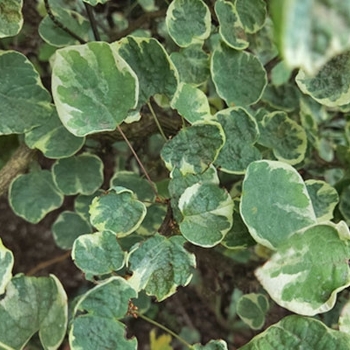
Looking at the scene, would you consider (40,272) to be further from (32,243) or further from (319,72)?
(319,72)

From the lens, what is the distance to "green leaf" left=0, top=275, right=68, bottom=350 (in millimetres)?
688

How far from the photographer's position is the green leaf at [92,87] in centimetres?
65

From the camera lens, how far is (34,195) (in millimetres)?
929

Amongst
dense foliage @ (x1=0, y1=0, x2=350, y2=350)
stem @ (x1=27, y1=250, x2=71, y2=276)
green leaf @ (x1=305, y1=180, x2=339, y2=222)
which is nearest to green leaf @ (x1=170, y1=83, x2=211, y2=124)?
dense foliage @ (x1=0, y1=0, x2=350, y2=350)

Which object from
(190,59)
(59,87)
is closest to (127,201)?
(59,87)

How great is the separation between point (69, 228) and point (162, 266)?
433mm

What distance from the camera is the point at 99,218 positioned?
2.08ft

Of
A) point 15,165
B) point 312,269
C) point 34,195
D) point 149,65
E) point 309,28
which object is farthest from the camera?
point 34,195

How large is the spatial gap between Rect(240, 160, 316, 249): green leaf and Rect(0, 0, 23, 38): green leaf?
12.9 inches

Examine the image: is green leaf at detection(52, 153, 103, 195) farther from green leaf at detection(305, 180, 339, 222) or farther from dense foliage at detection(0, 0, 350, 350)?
green leaf at detection(305, 180, 339, 222)

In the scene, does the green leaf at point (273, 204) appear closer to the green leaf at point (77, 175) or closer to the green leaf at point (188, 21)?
the green leaf at point (188, 21)

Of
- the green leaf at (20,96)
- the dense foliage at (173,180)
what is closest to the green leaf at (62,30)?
the dense foliage at (173,180)

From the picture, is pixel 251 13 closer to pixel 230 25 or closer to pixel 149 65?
pixel 230 25

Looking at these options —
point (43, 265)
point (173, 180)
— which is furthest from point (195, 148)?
point (43, 265)
